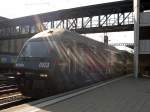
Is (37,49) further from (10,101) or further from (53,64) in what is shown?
(10,101)

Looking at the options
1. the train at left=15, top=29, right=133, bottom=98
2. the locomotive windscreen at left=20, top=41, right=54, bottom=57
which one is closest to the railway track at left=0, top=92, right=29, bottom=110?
the train at left=15, top=29, right=133, bottom=98

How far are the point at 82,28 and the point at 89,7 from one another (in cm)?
360

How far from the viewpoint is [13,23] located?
4288 centimetres

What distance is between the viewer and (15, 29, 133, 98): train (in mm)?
10430

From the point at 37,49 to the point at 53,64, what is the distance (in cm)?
135

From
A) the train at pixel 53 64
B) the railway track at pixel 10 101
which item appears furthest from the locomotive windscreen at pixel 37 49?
the railway track at pixel 10 101

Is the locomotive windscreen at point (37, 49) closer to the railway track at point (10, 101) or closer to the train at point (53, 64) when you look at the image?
the train at point (53, 64)

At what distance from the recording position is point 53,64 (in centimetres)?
1068

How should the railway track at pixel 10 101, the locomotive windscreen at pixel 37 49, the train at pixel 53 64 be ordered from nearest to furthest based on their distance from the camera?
1. the railway track at pixel 10 101
2. the train at pixel 53 64
3. the locomotive windscreen at pixel 37 49

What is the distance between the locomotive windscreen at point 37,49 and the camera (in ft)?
36.8

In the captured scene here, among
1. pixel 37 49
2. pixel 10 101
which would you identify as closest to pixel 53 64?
pixel 37 49

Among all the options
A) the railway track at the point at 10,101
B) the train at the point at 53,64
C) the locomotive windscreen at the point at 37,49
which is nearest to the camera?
the railway track at the point at 10,101

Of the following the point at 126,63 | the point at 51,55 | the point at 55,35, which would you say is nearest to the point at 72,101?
the point at 51,55

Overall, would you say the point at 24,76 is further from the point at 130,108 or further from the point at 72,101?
the point at 130,108
